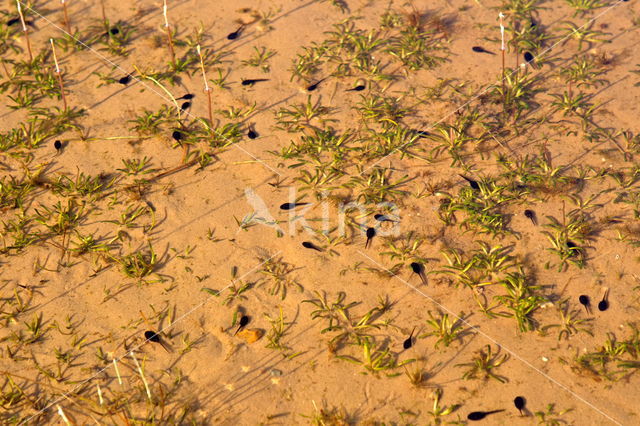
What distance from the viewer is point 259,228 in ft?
15.4

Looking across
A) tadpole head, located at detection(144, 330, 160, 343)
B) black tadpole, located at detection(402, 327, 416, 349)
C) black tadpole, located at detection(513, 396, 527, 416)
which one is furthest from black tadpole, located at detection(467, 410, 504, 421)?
tadpole head, located at detection(144, 330, 160, 343)

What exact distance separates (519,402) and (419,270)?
1.20m

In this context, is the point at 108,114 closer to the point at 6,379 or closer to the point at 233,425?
the point at 6,379

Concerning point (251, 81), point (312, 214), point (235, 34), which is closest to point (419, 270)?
point (312, 214)

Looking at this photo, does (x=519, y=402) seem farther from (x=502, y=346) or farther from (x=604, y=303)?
(x=604, y=303)

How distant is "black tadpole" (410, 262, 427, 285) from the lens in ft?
14.6

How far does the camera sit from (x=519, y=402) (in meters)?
3.86

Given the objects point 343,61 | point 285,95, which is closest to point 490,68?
point 343,61

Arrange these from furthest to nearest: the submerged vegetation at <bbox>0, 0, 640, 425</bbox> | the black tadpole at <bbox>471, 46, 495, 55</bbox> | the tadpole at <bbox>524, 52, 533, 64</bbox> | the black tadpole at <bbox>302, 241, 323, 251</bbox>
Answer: the black tadpole at <bbox>471, 46, 495, 55</bbox>, the tadpole at <bbox>524, 52, 533, 64</bbox>, the black tadpole at <bbox>302, 241, 323, 251</bbox>, the submerged vegetation at <bbox>0, 0, 640, 425</bbox>

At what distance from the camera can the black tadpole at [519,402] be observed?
3.85 metres

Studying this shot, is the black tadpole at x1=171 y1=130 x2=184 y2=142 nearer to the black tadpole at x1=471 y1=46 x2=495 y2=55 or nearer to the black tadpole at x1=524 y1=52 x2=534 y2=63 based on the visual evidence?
the black tadpole at x1=471 y1=46 x2=495 y2=55

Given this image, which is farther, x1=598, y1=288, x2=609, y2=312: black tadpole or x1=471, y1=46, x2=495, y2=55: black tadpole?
x1=471, y1=46, x2=495, y2=55: black tadpole

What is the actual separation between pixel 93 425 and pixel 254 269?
1.58m

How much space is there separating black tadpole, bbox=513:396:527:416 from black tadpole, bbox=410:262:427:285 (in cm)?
106
